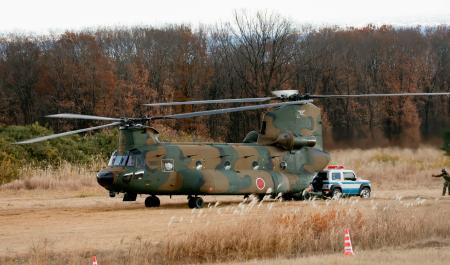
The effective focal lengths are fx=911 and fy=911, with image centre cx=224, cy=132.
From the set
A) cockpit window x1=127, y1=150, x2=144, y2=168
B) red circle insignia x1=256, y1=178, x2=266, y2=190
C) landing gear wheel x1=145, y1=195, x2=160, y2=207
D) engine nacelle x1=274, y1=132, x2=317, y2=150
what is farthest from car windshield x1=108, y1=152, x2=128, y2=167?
engine nacelle x1=274, y1=132, x2=317, y2=150

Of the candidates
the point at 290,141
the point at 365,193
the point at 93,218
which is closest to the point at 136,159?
the point at 93,218

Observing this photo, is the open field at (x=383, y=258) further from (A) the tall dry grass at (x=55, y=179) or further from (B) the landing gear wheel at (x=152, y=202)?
(A) the tall dry grass at (x=55, y=179)

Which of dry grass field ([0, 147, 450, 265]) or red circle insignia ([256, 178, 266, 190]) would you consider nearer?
dry grass field ([0, 147, 450, 265])

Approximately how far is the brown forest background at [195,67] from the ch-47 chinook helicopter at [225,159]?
800 inches

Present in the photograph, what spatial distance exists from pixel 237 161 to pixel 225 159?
663mm

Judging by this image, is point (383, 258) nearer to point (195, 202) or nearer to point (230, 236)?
point (230, 236)

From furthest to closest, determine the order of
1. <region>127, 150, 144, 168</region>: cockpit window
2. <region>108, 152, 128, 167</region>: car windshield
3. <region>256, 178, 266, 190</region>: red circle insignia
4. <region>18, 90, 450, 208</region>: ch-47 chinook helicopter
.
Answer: <region>256, 178, 266, 190</region>: red circle insignia < <region>108, 152, 128, 167</region>: car windshield < <region>127, 150, 144, 168</region>: cockpit window < <region>18, 90, 450, 208</region>: ch-47 chinook helicopter

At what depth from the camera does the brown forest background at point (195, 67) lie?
75625 millimetres

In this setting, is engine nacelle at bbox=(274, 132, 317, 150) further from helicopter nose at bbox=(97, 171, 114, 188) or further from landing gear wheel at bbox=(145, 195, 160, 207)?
helicopter nose at bbox=(97, 171, 114, 188)

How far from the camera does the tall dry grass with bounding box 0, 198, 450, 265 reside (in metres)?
23.7

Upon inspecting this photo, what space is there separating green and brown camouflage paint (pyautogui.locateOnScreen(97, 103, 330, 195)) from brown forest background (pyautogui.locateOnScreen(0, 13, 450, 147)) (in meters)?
20.3

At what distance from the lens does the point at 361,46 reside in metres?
82.3

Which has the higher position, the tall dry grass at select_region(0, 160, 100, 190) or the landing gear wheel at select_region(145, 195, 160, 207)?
the landing gear wheel at select_region(145, 195, 160, 207)

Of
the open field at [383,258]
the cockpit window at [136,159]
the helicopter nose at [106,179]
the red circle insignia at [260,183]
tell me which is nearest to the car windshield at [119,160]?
the cockpit window at [136,159]
